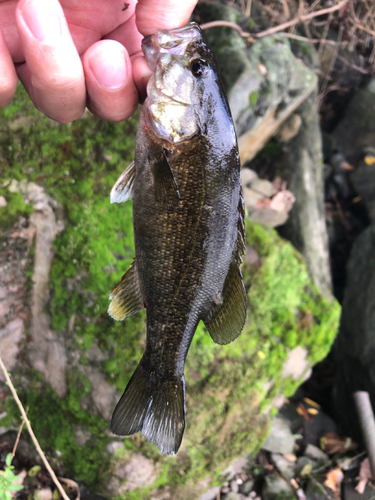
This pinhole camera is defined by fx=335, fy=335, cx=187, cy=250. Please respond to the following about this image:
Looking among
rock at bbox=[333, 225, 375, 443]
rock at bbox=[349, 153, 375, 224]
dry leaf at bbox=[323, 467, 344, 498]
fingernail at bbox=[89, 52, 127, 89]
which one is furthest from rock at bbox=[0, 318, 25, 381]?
rock at bbox=[349, 153, 375, 224]

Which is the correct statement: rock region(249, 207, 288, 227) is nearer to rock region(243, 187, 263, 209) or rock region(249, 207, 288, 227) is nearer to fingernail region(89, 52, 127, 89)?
rock region(243, 187, 263, 209)

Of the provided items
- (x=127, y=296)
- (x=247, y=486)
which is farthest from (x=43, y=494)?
(x=127, y=296)

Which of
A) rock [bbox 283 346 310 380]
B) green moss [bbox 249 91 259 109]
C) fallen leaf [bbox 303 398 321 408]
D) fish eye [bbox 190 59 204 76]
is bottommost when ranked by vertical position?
fallen leaf [bbox 303 398 321 408]

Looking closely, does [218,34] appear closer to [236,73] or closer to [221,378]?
[236,73]

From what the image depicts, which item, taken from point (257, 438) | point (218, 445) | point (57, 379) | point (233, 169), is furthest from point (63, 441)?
point (233, 169)

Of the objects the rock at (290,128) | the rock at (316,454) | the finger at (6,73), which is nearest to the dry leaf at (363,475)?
the rock at (316,454)

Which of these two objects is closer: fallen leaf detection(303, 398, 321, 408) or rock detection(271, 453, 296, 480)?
rock detection(271, 453, 296, 480)
